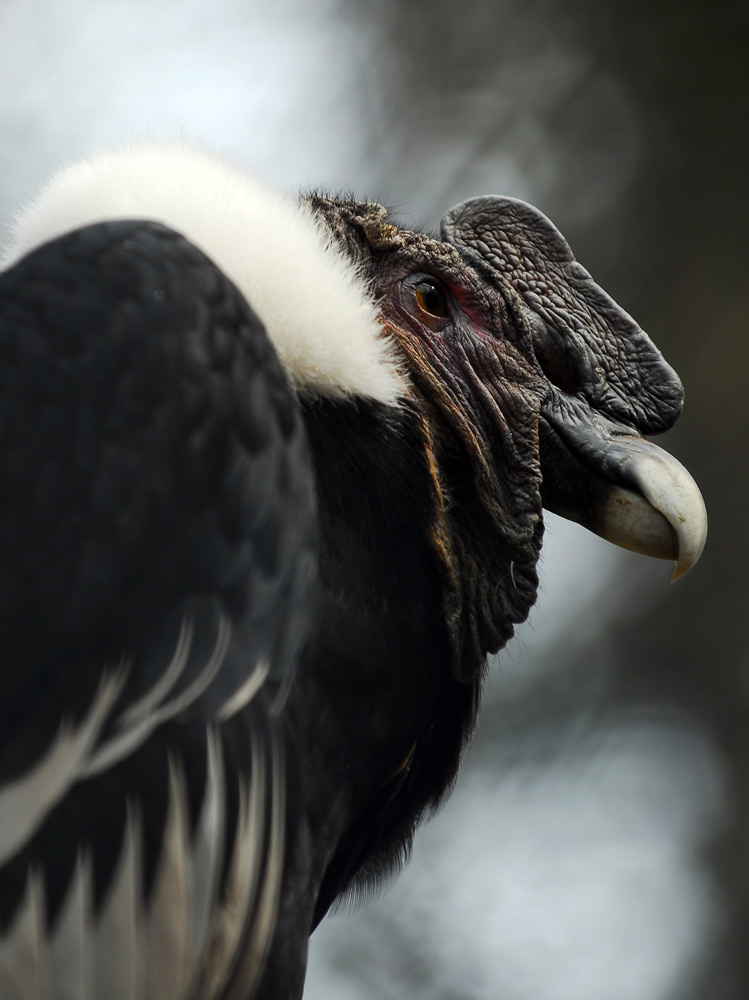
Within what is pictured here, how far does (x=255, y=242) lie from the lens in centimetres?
160

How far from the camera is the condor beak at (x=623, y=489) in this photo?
1.74 m

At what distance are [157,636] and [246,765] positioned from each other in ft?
0.58

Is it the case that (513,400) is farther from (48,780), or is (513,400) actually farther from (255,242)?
(48,780)

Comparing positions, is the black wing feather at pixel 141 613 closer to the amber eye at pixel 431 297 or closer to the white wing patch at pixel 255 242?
the white wing patch at pixel 255 242

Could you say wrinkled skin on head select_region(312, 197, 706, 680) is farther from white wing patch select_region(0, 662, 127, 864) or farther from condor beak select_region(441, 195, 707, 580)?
white wing patch select_region(0, 662, 127, 864)

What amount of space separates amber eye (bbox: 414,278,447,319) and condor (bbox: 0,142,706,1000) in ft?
0.44

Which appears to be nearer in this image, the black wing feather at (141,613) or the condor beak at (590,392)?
the black wing feather at (141,613)

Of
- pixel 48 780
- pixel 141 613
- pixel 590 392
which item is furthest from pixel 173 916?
pixel 590 392

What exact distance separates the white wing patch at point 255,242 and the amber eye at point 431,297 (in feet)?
0.79

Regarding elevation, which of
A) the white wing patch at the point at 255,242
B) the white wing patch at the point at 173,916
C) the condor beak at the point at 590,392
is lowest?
the white wing patch at the point at 173,916

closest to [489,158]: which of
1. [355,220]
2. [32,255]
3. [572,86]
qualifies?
[572,86]

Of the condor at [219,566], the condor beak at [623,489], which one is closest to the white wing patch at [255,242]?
the condor at [219,566]

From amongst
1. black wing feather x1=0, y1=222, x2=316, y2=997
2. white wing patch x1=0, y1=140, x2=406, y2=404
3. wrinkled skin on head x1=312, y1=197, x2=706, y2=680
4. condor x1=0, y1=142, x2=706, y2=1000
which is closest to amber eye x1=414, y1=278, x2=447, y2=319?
wrinkled skin on head x1=312, y1=197, x2=706, y2=680

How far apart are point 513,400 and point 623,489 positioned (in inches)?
9.6
